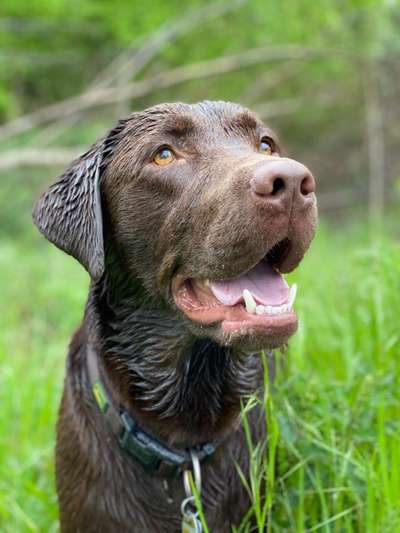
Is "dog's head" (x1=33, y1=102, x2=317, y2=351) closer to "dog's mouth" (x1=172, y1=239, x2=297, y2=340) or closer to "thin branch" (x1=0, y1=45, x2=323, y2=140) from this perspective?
"dog's mouth" (x1=172, y1=239, x2=297, y2=340)

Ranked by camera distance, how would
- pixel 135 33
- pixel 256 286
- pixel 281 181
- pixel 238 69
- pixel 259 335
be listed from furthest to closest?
pixel 238 69 → pixel 135 33 → pixel 256 286 → pixel 259 335 → pixel 281 181

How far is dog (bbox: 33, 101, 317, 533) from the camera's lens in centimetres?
223

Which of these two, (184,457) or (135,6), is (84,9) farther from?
(184,457)

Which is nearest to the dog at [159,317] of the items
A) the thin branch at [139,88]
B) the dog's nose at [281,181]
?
the dog's nose at [281,181]

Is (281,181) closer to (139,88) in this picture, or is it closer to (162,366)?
(162,366)

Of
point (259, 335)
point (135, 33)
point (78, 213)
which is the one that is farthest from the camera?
point (135, 33)

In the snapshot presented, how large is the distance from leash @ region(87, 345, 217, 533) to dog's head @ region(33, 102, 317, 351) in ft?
1.32

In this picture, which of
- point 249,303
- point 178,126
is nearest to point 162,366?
point 249,303

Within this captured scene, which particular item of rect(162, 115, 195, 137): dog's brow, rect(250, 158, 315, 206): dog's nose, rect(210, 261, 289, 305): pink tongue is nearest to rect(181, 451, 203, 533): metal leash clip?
rect(210, 261, 289, 305): pink tongue

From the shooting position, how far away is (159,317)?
254cm

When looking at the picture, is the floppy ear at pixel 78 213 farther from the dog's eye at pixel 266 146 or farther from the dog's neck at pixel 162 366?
the dog's eye at pixel 266 146

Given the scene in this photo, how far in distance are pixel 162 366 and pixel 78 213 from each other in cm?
65

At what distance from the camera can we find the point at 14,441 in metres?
3.83

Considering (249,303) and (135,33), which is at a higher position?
(135,33)
